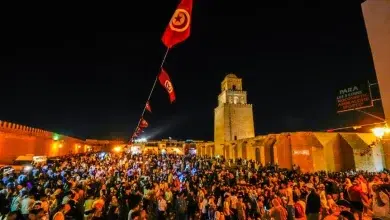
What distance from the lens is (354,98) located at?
37.7ft

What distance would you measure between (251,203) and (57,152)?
44.3 m

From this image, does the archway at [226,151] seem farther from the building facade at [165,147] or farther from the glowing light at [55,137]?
the glowing light at [55,137]

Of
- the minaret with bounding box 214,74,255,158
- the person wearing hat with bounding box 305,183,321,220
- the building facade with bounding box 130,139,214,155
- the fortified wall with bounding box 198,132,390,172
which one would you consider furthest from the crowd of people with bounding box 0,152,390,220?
the building facade with bounding box 130,139,214,155

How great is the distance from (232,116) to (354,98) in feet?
141

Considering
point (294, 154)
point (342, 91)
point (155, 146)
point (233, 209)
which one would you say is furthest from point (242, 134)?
point (233, 209)

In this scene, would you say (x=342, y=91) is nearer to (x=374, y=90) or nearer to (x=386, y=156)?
(x=374, y=90)

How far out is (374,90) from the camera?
11.0 metres

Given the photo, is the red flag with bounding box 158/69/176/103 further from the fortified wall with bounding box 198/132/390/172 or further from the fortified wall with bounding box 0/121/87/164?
the fortified wall with bounding box 0/121/87/164

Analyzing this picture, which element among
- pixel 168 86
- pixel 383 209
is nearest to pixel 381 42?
pixel 383 209

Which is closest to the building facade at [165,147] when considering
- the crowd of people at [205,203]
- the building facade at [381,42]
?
the crowd of people at [205,203]

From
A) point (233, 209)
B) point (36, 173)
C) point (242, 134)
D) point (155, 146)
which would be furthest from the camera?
point (155, 146)

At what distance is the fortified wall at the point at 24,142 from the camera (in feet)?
84.6

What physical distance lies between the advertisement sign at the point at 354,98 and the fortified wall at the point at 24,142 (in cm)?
3013

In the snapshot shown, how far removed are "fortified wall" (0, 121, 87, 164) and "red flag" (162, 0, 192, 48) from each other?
1066 inches
